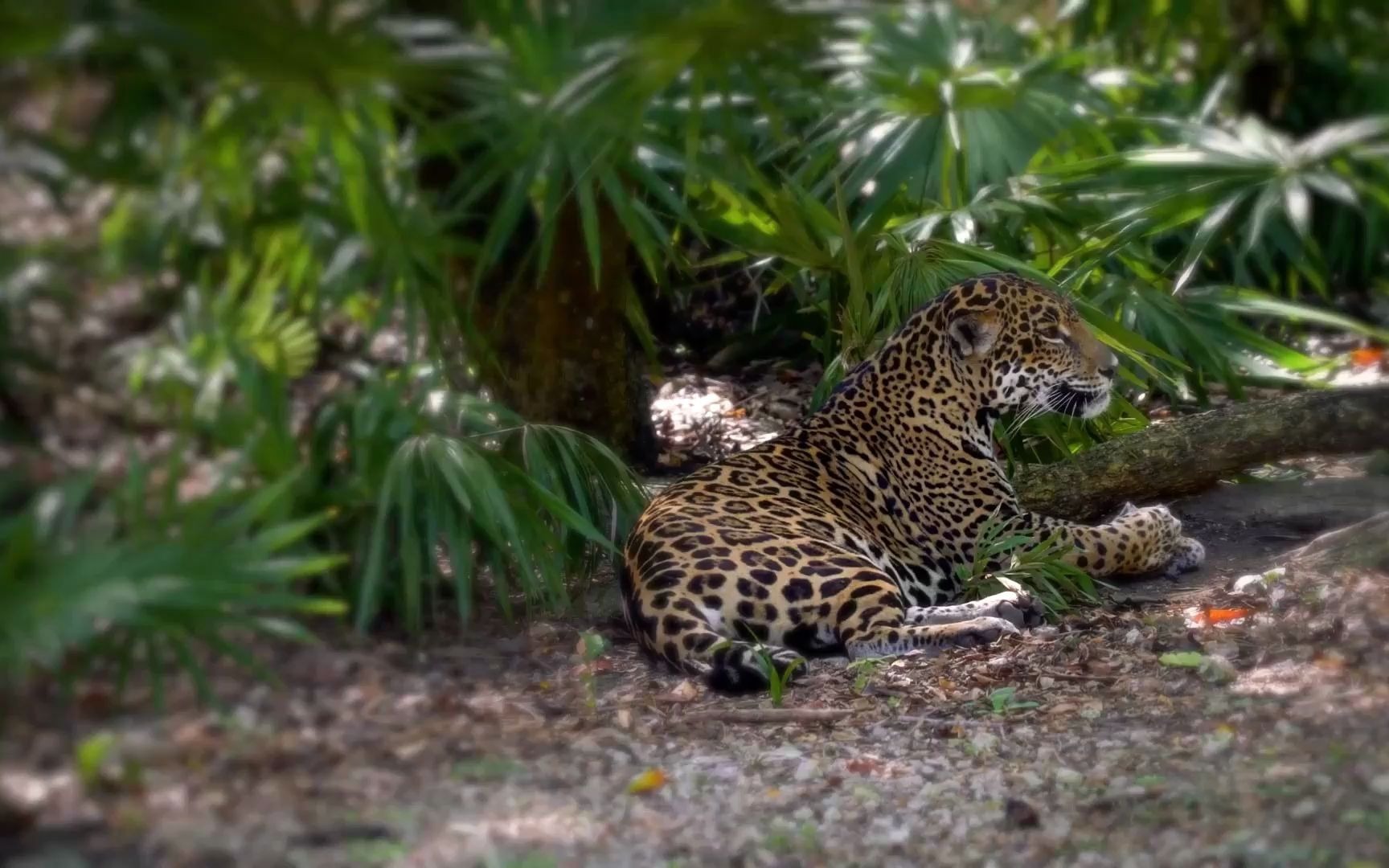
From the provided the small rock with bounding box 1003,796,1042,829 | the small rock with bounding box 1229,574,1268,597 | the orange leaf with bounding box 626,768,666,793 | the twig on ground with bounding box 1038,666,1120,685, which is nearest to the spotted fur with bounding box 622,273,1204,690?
the twig on ground with bounding box 1038,666,1120,685

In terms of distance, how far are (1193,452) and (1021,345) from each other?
3.11 feet

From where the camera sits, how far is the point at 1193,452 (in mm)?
6887

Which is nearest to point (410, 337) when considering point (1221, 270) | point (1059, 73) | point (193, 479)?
point (193, 479)

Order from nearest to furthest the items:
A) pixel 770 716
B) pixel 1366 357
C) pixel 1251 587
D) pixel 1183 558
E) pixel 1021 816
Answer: pixel 1021 816
pixel 770 716
pixel 1251 587
pixel 1183 558
pixel 1366 357

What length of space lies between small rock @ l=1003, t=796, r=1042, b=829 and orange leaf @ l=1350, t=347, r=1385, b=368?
719 cm

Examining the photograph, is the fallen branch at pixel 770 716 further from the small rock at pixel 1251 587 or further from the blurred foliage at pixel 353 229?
the small rock at pixel 1251 587

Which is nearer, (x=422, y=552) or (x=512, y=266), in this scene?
(x=422, y=552)

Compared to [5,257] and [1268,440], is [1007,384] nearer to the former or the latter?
[1268,440]

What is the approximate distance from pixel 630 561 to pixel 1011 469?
89.6 inches

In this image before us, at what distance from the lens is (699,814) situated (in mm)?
4121

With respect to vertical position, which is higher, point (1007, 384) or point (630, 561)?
point (1007, 384)

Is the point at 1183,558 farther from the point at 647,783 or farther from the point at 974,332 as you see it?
the point at 647,783

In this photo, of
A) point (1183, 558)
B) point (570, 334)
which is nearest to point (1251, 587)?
point (1183, 558)

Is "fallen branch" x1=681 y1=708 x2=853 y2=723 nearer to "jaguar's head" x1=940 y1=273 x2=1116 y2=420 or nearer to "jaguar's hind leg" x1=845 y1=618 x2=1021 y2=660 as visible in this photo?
"jaguar's hind leg" x1=845 y1=618 x2=1021 y2=660
